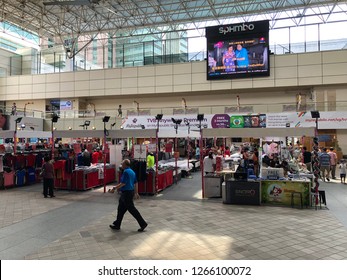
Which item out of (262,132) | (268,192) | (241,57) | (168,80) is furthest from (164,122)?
(268,192)

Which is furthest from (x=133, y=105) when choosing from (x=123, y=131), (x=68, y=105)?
(x=123, y=131)

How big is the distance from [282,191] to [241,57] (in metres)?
16.7

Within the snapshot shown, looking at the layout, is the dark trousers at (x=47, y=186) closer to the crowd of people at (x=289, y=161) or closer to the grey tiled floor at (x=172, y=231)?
the grey tiled floor at (x=172, y=231)

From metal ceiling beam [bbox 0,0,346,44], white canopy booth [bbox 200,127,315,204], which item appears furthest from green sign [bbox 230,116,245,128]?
metal ceiling beam [bbox 0,0,346,44]

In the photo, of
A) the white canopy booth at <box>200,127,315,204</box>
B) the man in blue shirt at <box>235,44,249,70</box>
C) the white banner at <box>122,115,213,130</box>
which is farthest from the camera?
the man in blue shirt at <box>235,44,249,70</box>

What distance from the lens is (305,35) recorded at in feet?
79.5

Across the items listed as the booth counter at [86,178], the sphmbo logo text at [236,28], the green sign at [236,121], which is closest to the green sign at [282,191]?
the booth counter at [86,178]

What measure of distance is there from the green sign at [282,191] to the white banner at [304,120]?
869 centimetres

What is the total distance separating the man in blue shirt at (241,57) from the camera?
22953mm

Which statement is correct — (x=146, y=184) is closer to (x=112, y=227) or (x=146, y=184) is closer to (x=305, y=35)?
(x=112, y=227)

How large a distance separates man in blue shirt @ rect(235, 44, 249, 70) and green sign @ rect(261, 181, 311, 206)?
1626 centimetres

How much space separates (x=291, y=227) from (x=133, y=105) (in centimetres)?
2339

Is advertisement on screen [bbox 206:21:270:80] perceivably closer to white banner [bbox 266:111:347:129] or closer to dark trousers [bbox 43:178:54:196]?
white banner [bbox 266:111:347:129]

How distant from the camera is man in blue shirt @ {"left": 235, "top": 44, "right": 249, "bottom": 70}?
22953mm
